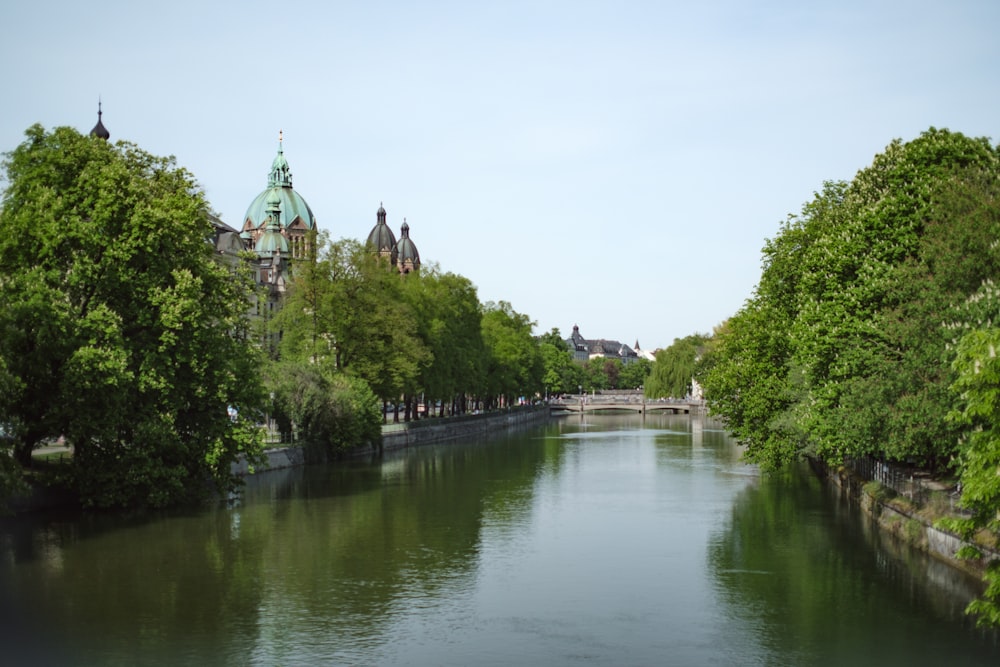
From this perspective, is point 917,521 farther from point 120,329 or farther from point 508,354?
point 508,354

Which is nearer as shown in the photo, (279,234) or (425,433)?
(425,433)

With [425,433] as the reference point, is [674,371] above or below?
above

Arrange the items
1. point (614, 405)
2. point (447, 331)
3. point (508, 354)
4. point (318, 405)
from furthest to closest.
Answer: point (614, 405) < point (508, 354) < point (447, 331) < point (318, 405)

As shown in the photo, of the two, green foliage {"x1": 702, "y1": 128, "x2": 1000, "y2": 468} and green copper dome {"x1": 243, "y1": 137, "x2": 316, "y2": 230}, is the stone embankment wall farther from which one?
green copper dome {"x1": 243, "y1": 137, "x2": 316, "y2": 230}

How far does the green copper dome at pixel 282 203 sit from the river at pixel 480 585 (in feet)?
367

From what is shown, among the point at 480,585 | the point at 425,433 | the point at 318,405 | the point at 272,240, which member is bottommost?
the point at 480,585

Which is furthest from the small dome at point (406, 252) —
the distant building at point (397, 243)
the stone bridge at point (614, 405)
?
the stone bridge at point (614, 405)

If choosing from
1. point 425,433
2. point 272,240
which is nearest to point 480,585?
point 425,433

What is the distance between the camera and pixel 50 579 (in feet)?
96.7

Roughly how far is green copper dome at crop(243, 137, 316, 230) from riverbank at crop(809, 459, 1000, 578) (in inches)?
4885

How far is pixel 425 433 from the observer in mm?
88500

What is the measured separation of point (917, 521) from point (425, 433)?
58738 millimetres

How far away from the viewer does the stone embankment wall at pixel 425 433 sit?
58.2m

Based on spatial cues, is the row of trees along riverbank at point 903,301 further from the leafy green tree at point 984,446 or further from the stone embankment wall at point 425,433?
the stone embankment wall at point 425,433
